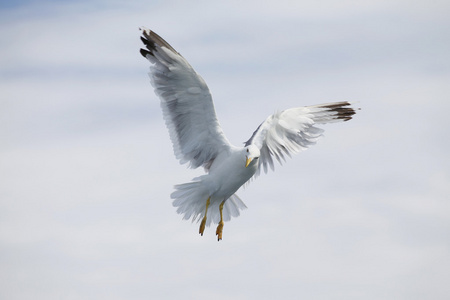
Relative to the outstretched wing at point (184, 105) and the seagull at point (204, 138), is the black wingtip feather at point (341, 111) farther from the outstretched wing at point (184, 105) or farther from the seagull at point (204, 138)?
the outstretched wing at point (184, 105)

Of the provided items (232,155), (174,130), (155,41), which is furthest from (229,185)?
(155,41)

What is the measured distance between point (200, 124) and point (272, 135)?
1.61 meters

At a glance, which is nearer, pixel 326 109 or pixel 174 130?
pixel 174 130

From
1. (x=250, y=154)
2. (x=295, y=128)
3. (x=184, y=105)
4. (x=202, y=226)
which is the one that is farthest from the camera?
(x=295, y=128)

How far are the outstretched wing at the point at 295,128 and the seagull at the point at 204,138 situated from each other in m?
0.02

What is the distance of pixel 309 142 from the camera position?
15.8 metres

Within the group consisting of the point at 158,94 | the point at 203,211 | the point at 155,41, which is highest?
the point at 155,41

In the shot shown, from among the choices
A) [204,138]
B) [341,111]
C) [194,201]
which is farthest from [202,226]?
[341,111]

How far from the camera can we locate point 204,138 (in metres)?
14.6

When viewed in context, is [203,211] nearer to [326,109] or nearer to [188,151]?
[188,151]

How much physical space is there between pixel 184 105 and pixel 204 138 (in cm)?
75

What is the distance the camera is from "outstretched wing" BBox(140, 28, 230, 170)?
13945 millimetres

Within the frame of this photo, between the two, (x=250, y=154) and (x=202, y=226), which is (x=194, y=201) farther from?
(x=250, y=154)

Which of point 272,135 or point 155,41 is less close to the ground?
point 155,41
